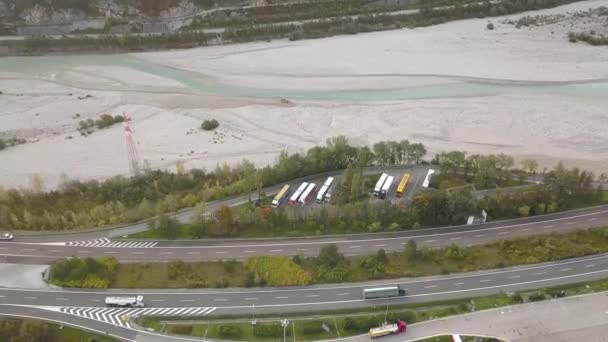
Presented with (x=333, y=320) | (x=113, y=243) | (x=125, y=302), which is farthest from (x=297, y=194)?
(x=125, y=302)

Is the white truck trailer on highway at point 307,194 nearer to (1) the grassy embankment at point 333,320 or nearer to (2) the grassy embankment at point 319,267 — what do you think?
(2) the grassy embankment at point 319,267

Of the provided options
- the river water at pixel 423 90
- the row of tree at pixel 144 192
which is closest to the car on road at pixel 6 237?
the row of tree at pixel 144 192

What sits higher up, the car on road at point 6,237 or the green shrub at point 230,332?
the car on road at point 6,237

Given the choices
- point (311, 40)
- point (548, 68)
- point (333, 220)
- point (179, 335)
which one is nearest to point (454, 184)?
point (333, 220)

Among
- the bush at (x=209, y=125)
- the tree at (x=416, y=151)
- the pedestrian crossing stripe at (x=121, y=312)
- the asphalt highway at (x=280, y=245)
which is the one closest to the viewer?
the pedestrian crossing stripe at (x=121, y=312)

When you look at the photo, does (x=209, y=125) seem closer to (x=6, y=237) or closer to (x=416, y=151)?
(x=6, y=237)

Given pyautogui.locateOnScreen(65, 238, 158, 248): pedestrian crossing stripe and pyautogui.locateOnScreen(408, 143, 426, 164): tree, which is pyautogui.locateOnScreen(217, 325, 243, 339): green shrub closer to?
pyautogui.locateOnScreen(65, 238, 158, 248): pedestrian crossing stripe

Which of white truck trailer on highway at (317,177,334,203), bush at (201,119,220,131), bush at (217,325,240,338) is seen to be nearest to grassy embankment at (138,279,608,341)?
bush at (217,325,240,338)
